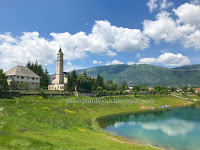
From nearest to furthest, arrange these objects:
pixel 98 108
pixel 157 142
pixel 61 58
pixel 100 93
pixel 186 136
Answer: pixel 157 142, pixel 186 136, pixel 98 108, pixel 100 93, pixel 61 58

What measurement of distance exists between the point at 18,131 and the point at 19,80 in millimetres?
61017

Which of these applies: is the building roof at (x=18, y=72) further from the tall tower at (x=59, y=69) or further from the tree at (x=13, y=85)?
the tall tower at (x=59, y=69)

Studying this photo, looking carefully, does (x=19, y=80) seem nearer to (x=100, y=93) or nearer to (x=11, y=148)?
(x=100, y=93)

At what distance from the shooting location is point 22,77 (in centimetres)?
7650

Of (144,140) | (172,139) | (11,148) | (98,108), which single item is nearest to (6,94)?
(98,108)

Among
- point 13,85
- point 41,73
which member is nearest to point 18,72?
point 13,85

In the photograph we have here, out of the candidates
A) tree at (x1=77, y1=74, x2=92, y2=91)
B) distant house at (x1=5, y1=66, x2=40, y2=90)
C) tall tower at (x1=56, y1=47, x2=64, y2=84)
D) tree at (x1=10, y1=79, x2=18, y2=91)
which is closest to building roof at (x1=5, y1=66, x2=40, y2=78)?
distant house at (x1=5, y1=66, x2=40, y2=90)

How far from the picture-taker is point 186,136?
38812mm

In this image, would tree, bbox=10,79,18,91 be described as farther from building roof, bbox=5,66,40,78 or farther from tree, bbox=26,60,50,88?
tree, bbox=26,60,50,88

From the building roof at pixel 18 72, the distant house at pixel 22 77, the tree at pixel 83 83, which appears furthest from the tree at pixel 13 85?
the tree at pixel 83 83

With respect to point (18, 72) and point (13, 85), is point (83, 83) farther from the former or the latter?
point (13, 85)

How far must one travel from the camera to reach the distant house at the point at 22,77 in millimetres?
72881

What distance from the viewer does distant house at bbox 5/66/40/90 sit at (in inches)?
2869

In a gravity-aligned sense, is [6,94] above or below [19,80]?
below
